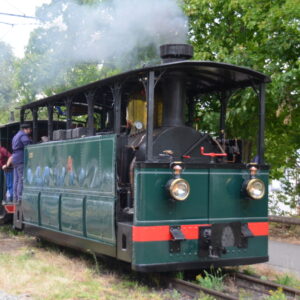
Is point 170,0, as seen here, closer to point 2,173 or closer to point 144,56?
point 144,56

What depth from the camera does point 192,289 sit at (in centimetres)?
612

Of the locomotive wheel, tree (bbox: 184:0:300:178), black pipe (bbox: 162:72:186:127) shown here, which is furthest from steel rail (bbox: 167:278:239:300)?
the locomotive wheel

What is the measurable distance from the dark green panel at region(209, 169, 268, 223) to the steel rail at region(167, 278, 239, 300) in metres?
0.81

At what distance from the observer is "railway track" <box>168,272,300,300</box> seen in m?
5.93

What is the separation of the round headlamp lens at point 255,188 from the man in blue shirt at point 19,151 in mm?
4705

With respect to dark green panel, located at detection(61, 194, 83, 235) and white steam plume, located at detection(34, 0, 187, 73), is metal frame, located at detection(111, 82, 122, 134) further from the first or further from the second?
white steam plume, located at detection(34, 0, 187, 73)

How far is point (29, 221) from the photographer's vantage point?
30.8 ft

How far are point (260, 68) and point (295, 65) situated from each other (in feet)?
1.99

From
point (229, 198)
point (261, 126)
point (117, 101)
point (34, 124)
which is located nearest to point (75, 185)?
point (117, 101)

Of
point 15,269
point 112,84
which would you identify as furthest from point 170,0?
point 15,269

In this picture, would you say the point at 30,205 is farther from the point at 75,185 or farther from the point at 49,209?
the point at 75,185

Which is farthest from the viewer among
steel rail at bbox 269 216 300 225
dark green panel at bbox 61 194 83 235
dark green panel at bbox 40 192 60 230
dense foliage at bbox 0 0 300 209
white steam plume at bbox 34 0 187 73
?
steel rail at bbox 269 216 300 225

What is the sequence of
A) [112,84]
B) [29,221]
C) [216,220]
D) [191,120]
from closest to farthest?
[216,220] < [112,84] < [191,120] < [29,221]

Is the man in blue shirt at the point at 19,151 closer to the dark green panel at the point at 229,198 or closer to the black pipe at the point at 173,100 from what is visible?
the black pipe at the point at 173,100
